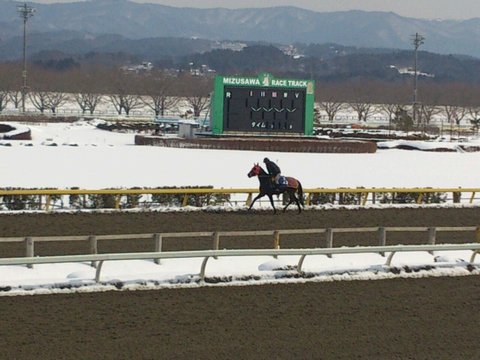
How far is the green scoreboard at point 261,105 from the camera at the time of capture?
45.4 metres

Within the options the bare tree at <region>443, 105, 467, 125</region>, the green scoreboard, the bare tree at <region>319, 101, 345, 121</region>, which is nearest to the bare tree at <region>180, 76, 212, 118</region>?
the bare tree at <region>319, 101, 345, 121</region>

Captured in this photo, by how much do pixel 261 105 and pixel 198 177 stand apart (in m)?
14.3

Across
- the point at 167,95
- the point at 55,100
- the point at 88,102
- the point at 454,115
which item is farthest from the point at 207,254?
the point at 167,95

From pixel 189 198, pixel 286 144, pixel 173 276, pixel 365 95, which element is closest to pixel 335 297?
pixel 173 276

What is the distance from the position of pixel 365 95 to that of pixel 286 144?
123918 mm

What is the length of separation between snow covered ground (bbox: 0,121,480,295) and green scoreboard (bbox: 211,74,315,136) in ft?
6.94

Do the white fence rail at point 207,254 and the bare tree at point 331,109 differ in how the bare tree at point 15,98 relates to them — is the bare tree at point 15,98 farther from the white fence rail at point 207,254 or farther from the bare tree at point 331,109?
the white fence rail at point 207,254

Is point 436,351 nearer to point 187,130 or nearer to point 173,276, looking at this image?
point 173,276

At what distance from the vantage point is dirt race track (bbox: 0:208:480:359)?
10414 mm

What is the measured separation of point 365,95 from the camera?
167 meters

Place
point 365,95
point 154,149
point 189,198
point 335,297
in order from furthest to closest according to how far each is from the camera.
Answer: point 365,95, point 154,149, point 189,198, point 335,297

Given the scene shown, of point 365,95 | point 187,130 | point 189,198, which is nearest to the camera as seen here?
point 189,198

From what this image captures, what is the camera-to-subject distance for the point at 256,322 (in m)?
11.7

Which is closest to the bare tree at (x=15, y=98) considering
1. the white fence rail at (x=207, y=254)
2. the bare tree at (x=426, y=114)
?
the bare tree at (x=426, y=114)
